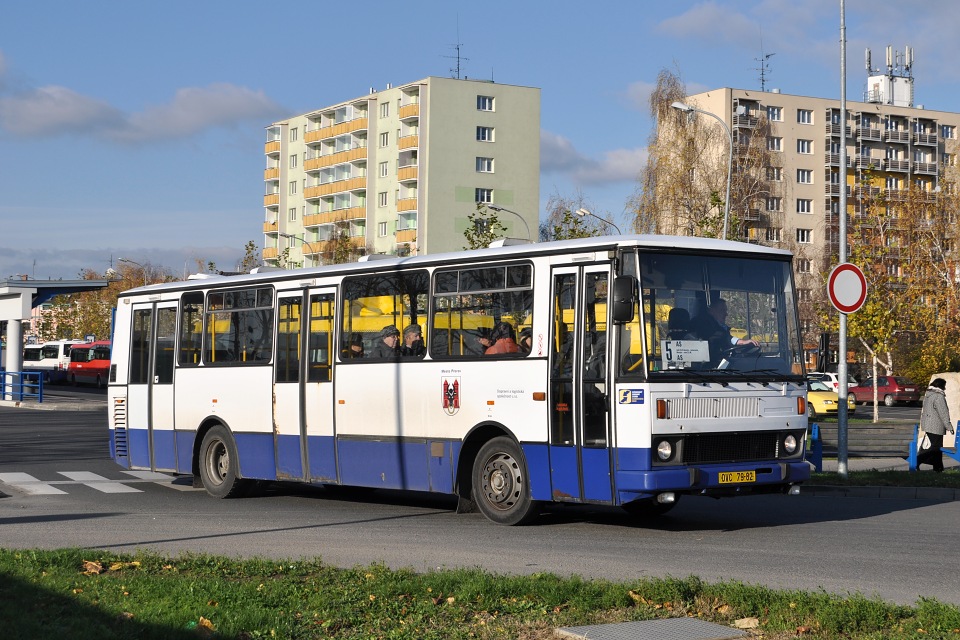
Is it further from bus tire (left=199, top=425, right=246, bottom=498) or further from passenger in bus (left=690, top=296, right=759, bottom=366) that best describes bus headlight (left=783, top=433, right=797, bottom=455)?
bus tire (left=199, top=425, right=246, bottom=498)

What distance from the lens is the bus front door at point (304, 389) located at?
1630cm

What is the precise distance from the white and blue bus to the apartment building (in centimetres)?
7687

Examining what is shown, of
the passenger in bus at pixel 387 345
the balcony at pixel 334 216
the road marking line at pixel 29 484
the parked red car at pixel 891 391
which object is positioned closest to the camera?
the passenger in bus at pixel 387 345

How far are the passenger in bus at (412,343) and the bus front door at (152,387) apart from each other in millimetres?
5098

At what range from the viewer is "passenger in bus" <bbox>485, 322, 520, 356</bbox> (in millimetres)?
13945

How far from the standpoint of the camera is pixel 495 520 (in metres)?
14.1

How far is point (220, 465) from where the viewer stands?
18125 millimetres

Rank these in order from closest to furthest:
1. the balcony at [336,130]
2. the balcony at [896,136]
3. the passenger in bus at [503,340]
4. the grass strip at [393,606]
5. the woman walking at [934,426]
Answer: the grass strip at [393,606], the passenger in bus at [503,340], the woman walking at [934,426], the balcony at [336,130], the balcony at [896,136]

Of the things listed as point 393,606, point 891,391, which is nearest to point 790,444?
point 393,606

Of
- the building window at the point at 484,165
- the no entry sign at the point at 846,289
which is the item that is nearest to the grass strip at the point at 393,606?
the no entry sign at the point at 846,289

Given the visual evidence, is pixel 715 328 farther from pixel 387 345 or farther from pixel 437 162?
pixel 437 162

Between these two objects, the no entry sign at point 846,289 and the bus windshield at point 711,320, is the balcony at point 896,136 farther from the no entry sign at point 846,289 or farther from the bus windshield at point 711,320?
the bus windshield at point 711,320

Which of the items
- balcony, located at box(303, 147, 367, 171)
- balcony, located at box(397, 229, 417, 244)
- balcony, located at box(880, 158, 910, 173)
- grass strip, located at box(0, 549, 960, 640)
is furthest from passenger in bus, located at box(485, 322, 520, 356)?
balcony, located at box(880, 158, 910, 173)

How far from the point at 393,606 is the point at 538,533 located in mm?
5246
